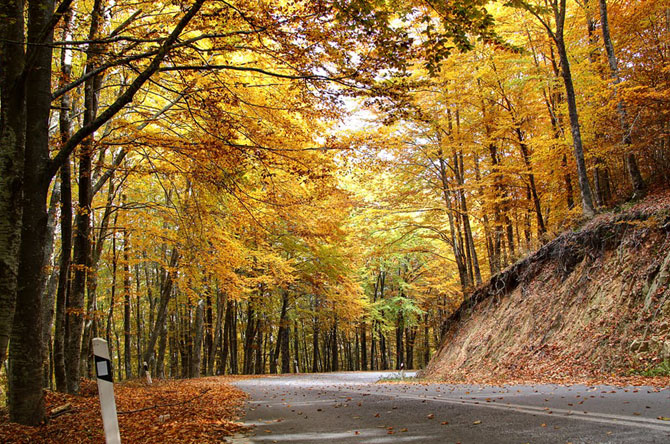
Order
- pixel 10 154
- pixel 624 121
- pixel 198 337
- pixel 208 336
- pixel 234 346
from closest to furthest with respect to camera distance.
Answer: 1. pixel 10 154
2. pixel 624 121
3. pixel 198 337
4. pixel 234 346
5. pixel 208 336

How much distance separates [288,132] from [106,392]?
22.4 ft

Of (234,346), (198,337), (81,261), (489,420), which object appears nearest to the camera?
(489,420)

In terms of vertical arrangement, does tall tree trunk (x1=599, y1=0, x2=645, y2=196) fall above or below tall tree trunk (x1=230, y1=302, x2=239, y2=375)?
above

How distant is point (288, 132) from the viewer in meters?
9.59

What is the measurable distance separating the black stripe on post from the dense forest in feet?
7.53

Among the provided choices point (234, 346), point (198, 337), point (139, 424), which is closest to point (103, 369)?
point (139, 424)

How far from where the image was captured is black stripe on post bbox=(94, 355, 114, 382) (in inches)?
152

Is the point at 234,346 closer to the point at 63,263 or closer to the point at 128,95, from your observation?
the point at 63,263

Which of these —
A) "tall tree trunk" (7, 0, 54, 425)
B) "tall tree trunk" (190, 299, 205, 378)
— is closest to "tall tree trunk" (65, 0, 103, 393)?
"tall tree trunk" (7, 0, 54, 425)

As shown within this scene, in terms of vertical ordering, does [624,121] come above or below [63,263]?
above

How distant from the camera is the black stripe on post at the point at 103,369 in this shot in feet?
12.7

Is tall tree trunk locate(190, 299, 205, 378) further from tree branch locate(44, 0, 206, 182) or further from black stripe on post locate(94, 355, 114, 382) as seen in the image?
black stripe on post locate(94, 355, 114, 382)

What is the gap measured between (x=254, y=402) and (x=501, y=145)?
15218 millimetres

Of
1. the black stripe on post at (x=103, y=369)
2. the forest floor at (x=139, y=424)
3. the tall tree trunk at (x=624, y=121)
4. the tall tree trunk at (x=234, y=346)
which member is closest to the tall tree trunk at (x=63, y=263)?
the forest floor at (x=139, y=424)
